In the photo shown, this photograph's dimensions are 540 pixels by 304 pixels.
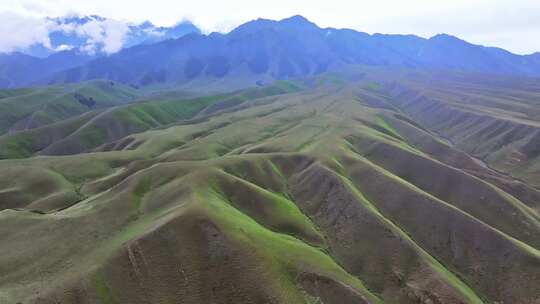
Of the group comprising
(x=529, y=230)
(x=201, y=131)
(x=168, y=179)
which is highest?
(x=168, y=179)

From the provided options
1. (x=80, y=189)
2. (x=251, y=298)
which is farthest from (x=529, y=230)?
(x=80, y=189)

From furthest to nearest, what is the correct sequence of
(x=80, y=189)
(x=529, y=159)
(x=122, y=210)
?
(x=529, y=159)
(x=80, y=189)
(x=122, y=210)

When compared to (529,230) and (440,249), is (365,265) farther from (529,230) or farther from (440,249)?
(529,230)

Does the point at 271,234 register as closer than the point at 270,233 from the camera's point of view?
Yes

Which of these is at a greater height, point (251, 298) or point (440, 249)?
point (251, 298)

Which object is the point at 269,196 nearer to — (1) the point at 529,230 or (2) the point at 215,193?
(2) the point at 215,193

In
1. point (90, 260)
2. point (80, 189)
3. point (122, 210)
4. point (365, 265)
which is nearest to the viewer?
point (90, 260)

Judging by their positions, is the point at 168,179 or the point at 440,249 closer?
the point at 440,249
